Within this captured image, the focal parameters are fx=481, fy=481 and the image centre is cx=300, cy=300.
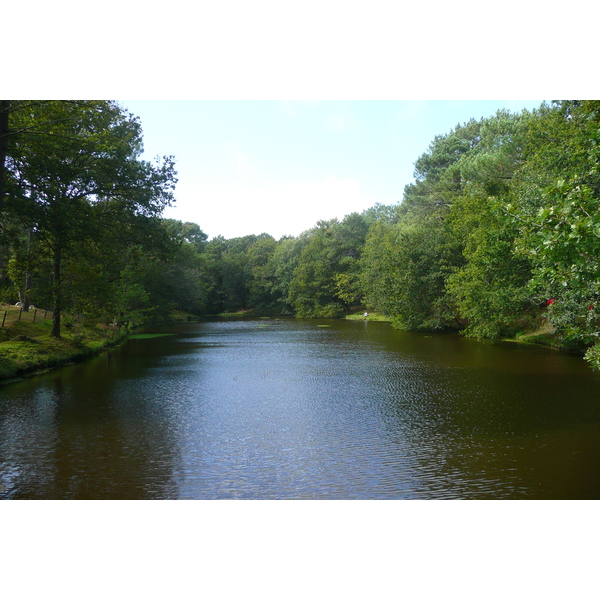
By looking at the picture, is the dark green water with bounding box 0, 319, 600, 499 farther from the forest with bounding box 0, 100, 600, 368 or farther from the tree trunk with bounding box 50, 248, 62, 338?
the tree trunk with bounding box 50, 248, 62, 338

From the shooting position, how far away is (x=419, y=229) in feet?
129

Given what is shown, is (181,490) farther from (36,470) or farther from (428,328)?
(428,328)

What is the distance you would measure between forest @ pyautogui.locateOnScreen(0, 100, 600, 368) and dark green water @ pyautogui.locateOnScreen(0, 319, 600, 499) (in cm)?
224

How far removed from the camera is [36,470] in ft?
25.3

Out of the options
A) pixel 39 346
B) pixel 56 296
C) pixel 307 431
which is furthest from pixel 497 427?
pixel 56 296

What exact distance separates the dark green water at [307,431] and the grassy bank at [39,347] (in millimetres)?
802

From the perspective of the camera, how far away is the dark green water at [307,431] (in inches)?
277

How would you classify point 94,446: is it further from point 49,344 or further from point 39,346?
point 49,344

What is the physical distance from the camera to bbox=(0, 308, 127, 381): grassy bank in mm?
16047

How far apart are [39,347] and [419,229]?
29.6 metres

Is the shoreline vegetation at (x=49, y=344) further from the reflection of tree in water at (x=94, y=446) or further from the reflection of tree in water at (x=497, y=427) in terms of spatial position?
the reflection of tree in water at (x=497, y=427)

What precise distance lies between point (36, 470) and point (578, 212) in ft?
30.2

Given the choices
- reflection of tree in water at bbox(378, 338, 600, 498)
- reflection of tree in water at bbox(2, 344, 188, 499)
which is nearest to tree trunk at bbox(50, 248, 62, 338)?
reflection of tree in water at bbox(2, 344, 188, 499)

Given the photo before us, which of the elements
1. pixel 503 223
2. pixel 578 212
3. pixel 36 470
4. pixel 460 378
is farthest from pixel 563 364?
pixel 36 470
